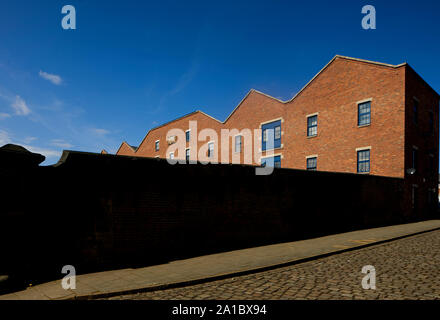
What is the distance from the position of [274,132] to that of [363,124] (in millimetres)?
8134

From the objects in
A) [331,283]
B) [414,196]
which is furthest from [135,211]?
[414,196]

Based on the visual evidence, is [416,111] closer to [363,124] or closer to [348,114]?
[363,124]

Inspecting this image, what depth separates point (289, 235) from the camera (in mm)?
11914

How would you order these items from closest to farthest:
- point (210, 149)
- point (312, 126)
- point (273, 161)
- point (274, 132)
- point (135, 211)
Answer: point (135, 211), point (312, 126), point (273, 161), point (274, 132), point (210, 149)

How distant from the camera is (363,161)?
20.6 m

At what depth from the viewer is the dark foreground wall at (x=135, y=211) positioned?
6273 millimetres

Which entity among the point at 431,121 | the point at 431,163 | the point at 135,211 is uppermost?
the point at 431,121

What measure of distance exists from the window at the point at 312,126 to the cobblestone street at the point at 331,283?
16166 mm

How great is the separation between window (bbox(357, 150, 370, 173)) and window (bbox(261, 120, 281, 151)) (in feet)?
23.8

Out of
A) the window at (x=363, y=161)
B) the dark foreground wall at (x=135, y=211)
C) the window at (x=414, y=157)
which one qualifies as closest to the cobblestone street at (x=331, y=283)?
the dark foreground wall at (x=135, y=211)

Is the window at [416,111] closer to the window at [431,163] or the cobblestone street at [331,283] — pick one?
the window at [431,163]
